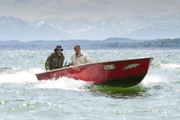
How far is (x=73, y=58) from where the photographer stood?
18.7m

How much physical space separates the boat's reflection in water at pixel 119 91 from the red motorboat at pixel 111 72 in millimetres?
235

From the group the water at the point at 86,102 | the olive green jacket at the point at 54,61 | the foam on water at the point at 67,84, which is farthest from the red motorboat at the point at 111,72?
the olive green jacket at the point at 54,61

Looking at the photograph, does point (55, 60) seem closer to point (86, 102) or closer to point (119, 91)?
point (119, 91)

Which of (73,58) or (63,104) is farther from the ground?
(73,58)

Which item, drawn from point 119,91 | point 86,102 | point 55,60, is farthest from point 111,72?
point 55,60

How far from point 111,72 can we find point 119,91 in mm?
919

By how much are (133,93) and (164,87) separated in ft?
9.76

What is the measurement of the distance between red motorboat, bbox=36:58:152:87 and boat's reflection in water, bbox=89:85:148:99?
0.77ft

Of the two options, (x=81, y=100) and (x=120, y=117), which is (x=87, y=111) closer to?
(x=120, y=117)

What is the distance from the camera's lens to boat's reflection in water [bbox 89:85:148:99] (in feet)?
54.6

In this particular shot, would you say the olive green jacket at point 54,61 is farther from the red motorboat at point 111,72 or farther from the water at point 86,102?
the red motorboat at point 111,72

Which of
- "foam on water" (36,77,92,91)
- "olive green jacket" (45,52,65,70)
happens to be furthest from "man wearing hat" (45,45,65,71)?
"foam on water" (36,77,92,91)

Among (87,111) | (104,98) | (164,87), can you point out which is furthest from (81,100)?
(164,87)

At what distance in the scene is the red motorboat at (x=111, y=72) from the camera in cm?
1691
